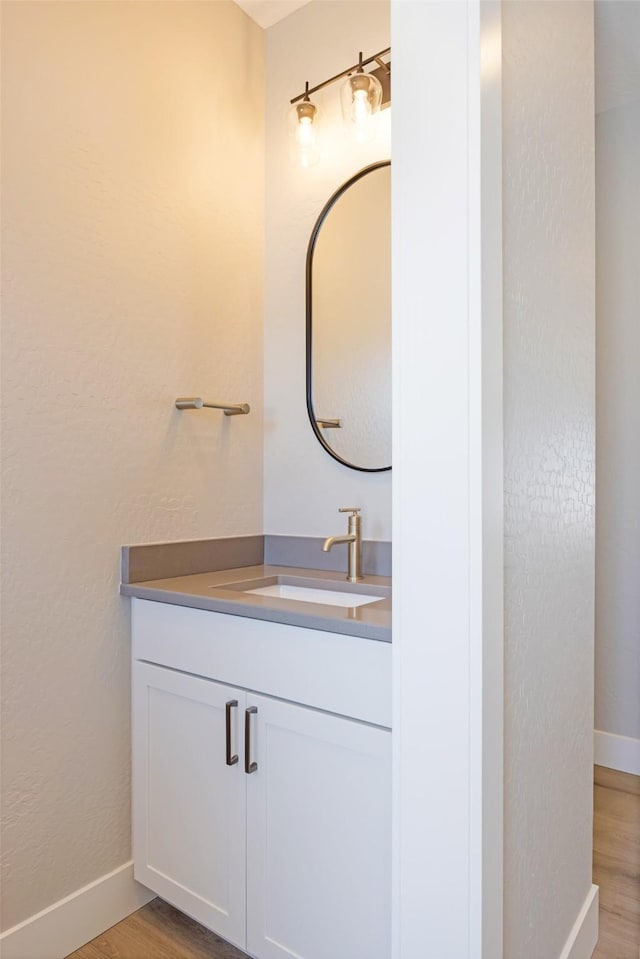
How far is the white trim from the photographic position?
1.38 metres

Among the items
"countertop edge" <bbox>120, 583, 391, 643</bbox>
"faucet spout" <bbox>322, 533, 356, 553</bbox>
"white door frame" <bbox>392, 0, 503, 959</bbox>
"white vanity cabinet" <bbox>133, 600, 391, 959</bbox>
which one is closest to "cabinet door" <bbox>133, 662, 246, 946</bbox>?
"white vanity cabinet" <bbox>133, 600, 391, 959</bbox>

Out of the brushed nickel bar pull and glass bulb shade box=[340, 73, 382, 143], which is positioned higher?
glass bulb shade box=[340, 73, 382, 143]

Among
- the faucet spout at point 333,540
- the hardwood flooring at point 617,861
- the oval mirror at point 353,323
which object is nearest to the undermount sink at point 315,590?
the faucet spout at point 333,540

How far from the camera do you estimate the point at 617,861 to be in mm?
1863

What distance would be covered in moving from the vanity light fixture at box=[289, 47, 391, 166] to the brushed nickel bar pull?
777 millimetres

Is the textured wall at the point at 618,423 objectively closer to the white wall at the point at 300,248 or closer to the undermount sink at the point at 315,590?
the white wall at the point at 300,248

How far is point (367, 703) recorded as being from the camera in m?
1.18

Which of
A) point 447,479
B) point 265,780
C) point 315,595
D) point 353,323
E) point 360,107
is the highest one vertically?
point 360,107

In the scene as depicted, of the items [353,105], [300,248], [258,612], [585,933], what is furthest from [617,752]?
[353,105]

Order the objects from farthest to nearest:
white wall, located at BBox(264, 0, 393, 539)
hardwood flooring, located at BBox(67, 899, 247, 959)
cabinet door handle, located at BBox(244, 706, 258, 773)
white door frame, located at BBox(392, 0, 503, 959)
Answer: white wall, located at BBox(264, 0, 393, 539), hardwood flooring, located at BBox(67, 899, 247, 959), cabinet door handle, located at BBox(244, 706, 258, 773), white door frame, located at BBox(392, 0, 503, 959)

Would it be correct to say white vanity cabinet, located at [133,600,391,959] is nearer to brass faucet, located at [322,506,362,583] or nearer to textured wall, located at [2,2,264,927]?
textured wall, located at [2,2,264,927]

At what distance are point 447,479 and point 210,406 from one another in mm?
1067

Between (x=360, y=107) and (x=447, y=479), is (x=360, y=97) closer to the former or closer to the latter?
(x=360, y=107)

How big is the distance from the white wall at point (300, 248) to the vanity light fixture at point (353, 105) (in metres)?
0.04
